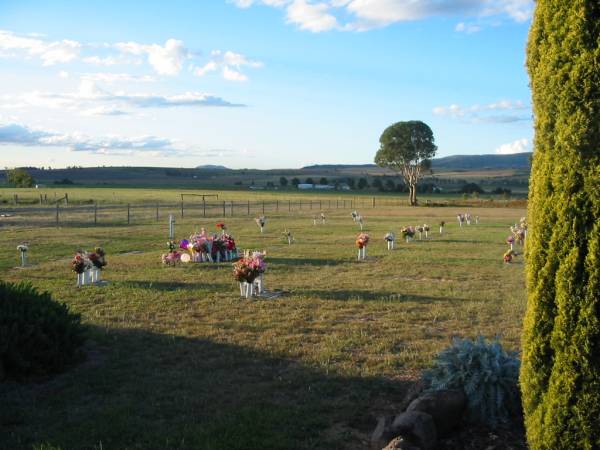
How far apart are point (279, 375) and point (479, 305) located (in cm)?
602

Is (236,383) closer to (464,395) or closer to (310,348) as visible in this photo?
(310,348)

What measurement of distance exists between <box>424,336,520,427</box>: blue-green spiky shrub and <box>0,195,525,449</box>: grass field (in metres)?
0.82

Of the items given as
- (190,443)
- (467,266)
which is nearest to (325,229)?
(467,266)

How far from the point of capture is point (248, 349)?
8.42 metres

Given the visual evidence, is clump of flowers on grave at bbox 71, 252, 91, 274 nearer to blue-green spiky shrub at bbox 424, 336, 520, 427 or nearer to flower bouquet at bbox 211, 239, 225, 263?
flower bouquet at bbox 211, 239, 225, 263

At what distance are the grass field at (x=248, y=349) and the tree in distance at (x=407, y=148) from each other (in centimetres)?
6526

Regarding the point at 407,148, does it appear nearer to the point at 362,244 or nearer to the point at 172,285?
the point at 362,244

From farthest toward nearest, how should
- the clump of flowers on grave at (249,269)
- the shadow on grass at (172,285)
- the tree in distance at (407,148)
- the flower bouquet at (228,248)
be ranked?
the tree in distance at (407,148), the flower bouquet at (228,248), the shadow on grass at (172,285), the clump of flowers on grave at (249,269)

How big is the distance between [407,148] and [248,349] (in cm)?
7663

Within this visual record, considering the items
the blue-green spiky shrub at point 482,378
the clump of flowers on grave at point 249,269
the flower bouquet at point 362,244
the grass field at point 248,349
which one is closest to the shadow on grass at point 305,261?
the grass field at point 248,349

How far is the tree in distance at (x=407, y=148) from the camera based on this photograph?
82312 millimetres

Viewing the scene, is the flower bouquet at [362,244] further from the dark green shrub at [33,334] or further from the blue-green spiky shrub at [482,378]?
the blue-green spiky shrub at [482,378]

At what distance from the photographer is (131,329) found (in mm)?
9531

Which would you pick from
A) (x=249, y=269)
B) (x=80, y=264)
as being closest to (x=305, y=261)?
(x=249, y=269)
